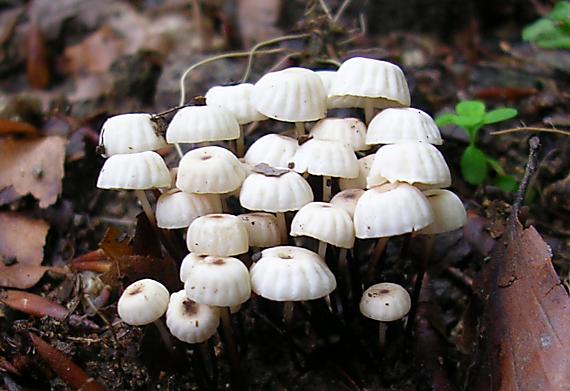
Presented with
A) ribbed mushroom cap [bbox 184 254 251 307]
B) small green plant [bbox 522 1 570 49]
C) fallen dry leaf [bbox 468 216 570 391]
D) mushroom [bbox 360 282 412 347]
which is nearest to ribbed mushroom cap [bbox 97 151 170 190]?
ribbed mushroom cap [bbox 184 254 251 307]

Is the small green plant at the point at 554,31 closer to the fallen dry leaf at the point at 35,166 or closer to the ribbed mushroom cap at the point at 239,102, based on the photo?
the ribbed mushroom cap at the point at 239,102

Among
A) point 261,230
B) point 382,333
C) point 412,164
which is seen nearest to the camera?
point 412,164

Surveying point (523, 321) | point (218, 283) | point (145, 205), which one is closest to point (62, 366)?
point (145, 205)

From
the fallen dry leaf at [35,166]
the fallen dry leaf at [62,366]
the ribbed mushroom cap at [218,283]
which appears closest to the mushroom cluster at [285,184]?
the ribbed mushroom cap at [218,283]

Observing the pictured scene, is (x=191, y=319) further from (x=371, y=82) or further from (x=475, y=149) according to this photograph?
(x=475, y=149)

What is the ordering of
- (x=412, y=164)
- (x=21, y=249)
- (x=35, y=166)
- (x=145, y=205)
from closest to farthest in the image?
(x=412, y=164) < (x=145, y=205) < (x=21, y=249) < (x=35, y=166)

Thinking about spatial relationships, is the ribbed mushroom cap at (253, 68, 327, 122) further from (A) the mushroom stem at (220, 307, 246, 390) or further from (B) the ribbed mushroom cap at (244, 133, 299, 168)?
(A) the mushroom stem at (220, 307, 246, 390)
